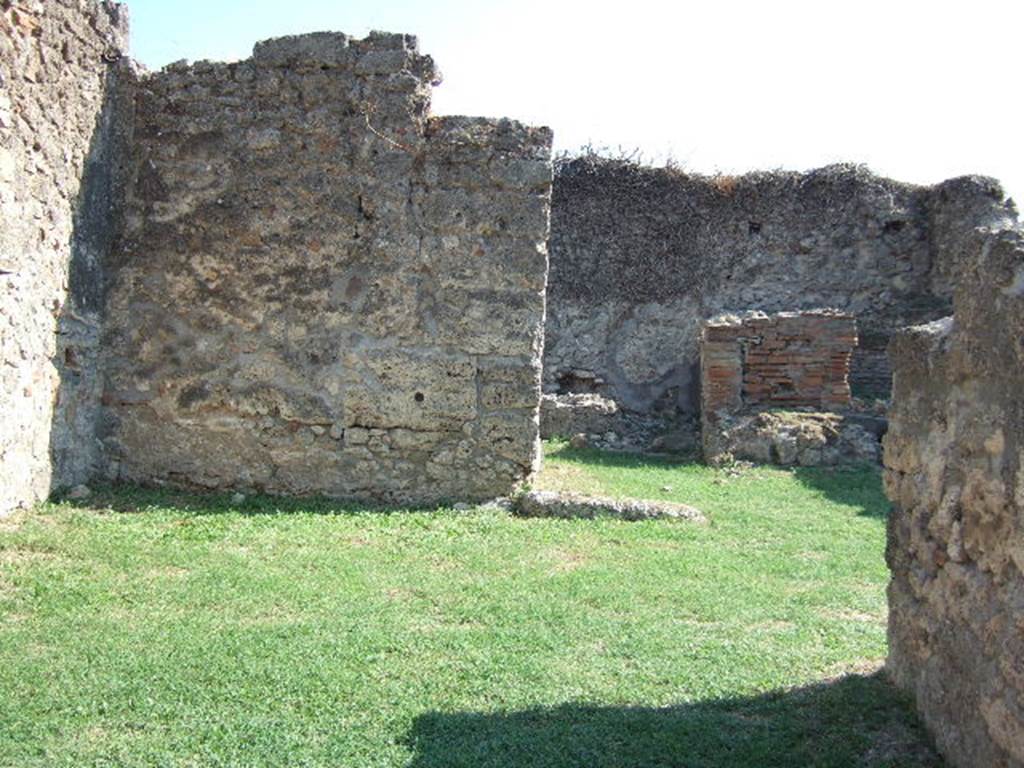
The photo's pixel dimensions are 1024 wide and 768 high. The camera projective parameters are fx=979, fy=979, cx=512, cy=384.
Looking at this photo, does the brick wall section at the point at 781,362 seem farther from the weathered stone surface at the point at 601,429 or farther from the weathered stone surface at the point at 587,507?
the weathered stone surface at the point at 587,507

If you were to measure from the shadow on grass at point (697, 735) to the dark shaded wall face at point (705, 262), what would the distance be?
11254mm

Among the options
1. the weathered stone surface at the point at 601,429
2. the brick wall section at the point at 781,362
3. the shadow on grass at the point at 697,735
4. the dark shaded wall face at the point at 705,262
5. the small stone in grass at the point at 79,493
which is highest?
the dark shaded wall face at the point at 705,262

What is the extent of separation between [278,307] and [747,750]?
4433 millimetres

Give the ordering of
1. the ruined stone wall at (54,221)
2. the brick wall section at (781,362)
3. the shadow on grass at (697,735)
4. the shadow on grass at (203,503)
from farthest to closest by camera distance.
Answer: the brick wall section at (781,362)
the shadow on grass at (203,503)
the ruined stone wall at (54,221)
the shadow on grass at (697,735)

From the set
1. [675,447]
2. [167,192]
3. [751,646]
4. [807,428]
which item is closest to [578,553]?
[751,646]

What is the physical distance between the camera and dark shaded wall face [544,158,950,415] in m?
14.5

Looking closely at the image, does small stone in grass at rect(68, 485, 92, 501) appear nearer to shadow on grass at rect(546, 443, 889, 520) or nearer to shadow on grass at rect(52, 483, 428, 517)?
shadow on grass at rect(52, 483, 428, 517)

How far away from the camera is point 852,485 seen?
851cm

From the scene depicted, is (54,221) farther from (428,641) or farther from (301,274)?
(428,641)

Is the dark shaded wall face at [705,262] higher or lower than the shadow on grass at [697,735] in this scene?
higher

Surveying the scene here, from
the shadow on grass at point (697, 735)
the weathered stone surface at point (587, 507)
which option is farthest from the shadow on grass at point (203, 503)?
the shadow on grass at point (697, 735)

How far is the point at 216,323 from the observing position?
20.8ft

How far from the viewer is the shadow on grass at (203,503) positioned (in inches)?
228

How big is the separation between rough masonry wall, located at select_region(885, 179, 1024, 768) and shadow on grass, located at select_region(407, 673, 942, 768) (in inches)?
5.3
